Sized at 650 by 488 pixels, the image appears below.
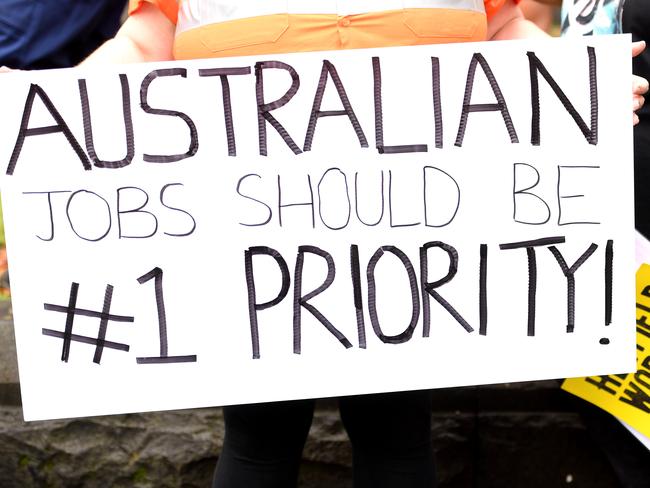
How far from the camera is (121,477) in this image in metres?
2.70

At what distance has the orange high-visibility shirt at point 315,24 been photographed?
1761mm

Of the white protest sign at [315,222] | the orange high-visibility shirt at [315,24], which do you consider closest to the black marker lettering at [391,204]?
the white protest sign at [315,222]

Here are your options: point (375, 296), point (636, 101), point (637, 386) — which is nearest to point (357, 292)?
point (375, 296)

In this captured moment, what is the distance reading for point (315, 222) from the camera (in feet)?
5.88

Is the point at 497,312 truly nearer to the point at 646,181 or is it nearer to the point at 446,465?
the point at 646,181

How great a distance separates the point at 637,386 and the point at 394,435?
0.53m

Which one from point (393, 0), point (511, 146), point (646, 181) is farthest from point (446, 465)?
point (393, 0)

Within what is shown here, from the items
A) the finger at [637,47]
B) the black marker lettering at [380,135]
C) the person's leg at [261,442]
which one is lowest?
the person's leg at [261,442]

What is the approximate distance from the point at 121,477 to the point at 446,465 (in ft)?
2.64

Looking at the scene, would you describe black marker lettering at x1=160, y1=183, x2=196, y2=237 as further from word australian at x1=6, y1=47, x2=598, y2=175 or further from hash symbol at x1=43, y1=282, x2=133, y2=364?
hash symbol at x1=43, y1=282, x2=133, y2=364

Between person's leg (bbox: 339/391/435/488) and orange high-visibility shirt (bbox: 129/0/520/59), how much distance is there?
62 cm

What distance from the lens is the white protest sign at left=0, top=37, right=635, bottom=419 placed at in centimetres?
176

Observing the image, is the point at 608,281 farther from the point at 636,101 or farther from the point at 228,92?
the point at 228,92

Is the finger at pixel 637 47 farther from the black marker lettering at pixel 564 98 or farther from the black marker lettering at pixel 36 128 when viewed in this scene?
the black marker lettering at pixel 36 128
